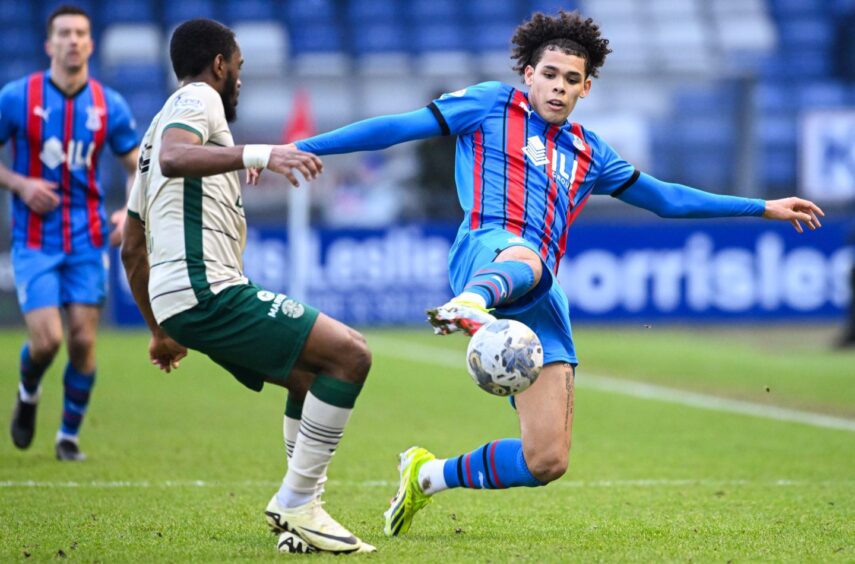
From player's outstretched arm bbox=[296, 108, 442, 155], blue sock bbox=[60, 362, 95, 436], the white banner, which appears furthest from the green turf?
the white banner

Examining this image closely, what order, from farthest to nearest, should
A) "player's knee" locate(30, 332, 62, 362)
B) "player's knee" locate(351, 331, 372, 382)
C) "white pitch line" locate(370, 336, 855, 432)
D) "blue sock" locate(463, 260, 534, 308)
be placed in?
"white pitch line" locate(370, 336, 855, 432)
"player's knee" locate(30, 332, 62, 362)
"blue sock" locate(463, 260, 534, 308)
"player's knee" locate(351, 331, 372, 382)

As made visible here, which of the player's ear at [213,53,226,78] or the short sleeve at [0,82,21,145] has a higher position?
the player's ear at [213,53,226,78]

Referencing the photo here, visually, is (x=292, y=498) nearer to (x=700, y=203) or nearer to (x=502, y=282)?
(x=502, y=282)

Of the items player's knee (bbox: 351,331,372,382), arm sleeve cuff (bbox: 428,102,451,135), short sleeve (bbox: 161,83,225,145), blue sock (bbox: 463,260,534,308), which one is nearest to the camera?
short sleeve (bbox: 161,83,225,145)

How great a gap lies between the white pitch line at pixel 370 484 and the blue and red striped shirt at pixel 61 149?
1689 millimetres

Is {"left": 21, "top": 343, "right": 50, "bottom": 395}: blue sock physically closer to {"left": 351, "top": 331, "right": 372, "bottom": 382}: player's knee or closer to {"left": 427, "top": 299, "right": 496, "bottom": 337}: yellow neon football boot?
{"left": 351, "top": 331, "right": 372, "bottom": 382}: player's knee

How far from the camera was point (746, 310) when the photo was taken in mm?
18828

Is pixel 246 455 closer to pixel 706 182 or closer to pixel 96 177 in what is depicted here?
pixel 96 177

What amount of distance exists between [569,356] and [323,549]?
1.35 metres

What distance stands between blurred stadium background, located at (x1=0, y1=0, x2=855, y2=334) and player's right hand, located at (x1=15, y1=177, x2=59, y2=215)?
35.7 feet

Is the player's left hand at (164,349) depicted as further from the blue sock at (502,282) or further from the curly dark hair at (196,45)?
the blue sock at (502,282)

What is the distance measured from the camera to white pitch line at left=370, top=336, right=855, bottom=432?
1080 centimetres

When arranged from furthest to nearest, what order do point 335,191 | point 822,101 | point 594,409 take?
point 822,101 < point 335,191 < point 594,409

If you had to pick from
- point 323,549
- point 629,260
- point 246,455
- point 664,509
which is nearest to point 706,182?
point 629,260
